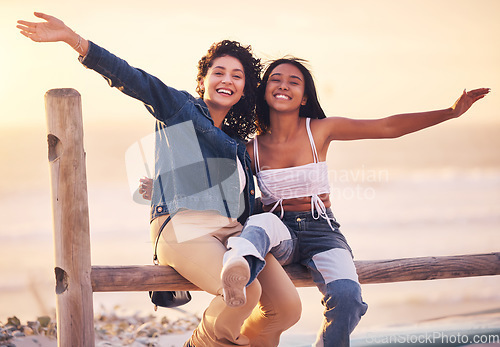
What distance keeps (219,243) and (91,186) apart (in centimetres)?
1076

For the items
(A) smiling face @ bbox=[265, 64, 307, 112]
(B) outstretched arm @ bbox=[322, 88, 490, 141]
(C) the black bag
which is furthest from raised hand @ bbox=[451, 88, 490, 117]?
(C) the black bag

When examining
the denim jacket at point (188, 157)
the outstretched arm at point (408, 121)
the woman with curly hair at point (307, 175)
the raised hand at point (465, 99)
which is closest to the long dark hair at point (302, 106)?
the woman with curly hair at point (307, 175)

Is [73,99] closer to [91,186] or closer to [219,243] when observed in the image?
[219,243]

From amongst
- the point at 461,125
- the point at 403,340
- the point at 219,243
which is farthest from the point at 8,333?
the point at 461,125

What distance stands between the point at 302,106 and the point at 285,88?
0.20 m

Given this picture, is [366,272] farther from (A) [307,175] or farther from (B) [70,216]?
(B) [70,216]

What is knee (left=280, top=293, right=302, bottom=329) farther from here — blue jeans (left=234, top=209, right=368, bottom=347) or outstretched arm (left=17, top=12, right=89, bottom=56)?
Result: outstretched arm (left=17, top=12, right=89, bottom=56)

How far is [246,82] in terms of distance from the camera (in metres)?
3.52

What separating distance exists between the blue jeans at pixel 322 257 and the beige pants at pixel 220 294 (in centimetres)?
14

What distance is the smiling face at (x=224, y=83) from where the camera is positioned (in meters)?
3.31

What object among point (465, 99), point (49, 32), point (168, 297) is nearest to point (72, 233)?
point (168, 297)

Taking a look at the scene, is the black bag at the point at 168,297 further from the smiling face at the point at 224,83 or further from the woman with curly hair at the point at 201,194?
the smiling face at the point at 224,83

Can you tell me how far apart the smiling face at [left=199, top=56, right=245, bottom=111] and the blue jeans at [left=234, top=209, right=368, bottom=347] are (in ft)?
2.26

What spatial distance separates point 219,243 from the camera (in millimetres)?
2934
